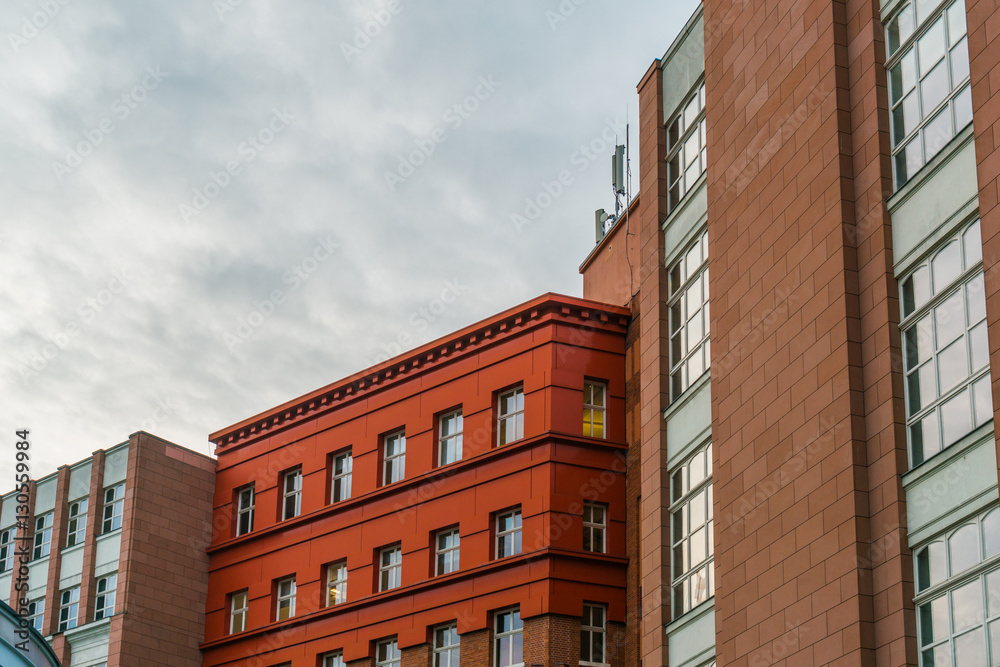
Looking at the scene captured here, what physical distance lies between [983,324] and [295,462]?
29567mm

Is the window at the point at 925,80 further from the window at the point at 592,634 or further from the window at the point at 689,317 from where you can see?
the window at the point at 592,634

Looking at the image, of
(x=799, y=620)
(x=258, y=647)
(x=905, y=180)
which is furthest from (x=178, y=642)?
(x=905, y=180)

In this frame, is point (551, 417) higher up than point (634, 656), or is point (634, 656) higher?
point (551, 417)

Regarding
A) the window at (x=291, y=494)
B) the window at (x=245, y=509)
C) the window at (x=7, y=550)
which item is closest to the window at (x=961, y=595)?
the window at (x=291, y=494)

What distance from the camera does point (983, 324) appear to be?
71.4 feet

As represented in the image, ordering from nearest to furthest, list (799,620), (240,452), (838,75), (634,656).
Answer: (799,620) < (838,75) < (634,656) < (240,452)

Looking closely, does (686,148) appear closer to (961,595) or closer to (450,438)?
(450,438)

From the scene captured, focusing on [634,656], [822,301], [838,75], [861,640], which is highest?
[838,75]

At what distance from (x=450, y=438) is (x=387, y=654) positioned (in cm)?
653

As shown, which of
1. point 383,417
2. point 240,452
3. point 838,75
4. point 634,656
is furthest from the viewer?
point 240,452

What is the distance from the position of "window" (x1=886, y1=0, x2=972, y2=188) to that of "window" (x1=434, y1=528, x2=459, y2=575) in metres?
20.5

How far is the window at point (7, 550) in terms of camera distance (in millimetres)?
53594

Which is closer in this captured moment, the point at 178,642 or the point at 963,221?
the point at 963,221

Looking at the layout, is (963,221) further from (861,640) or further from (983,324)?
(861,640)
